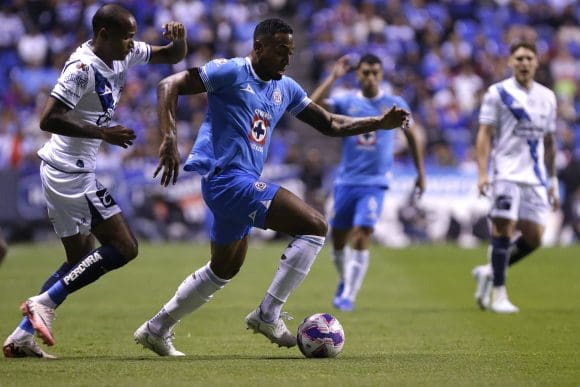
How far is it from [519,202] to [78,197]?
571 cm

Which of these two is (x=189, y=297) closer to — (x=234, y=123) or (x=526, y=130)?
(x=234, y=123)

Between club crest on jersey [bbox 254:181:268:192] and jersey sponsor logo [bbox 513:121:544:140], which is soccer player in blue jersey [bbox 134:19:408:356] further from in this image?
jersey sponsor logo [bbox 513:121:544:140]

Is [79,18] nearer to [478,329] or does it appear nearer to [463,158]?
[463,158]

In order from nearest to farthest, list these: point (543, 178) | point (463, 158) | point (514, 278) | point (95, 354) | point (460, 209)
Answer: point (95, 354)
point (543, 178)
point (514, 278)
point (460, 209)
point (463, 158)

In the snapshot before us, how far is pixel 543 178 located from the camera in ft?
40.4

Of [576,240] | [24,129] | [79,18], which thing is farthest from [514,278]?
[79,18]

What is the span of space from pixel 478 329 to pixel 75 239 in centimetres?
398

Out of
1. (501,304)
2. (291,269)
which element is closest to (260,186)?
(291,269)

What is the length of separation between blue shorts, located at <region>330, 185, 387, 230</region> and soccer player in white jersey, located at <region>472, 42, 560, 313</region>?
1.43 m

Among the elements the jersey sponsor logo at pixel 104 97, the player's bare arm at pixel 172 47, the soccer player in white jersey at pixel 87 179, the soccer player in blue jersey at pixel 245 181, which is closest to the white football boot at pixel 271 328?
the soccer player in blue jersey at pixel 245 181

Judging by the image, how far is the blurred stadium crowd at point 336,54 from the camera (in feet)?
81.7

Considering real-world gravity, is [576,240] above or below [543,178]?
below

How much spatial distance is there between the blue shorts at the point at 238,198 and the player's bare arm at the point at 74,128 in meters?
0.79

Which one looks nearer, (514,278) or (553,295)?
(553,295)
